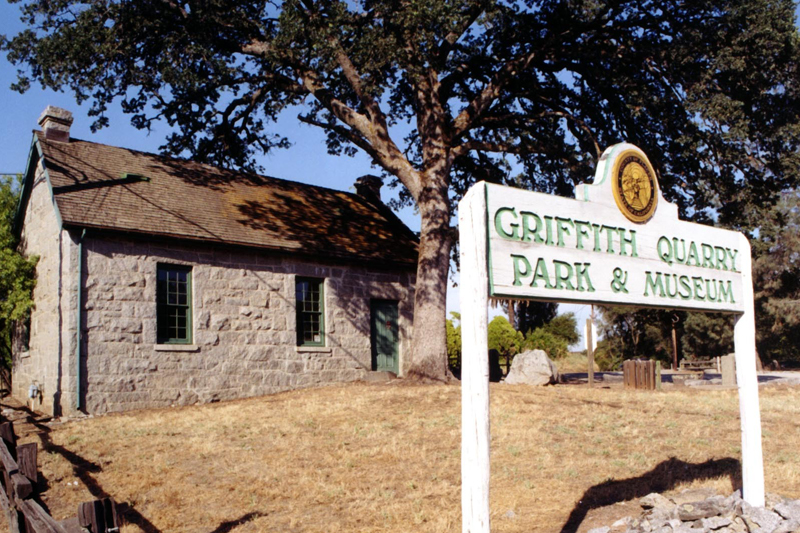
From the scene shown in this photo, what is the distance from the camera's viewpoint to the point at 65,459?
1030cm

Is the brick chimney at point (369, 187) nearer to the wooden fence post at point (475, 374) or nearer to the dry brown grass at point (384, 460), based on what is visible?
the dry brown grass at point (384, 460)

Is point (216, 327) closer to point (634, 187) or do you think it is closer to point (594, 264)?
point (634, 187)

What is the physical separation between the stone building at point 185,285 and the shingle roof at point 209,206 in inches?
1.9

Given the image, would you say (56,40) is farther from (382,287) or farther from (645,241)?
(645,241)

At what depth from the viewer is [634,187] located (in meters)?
6.73

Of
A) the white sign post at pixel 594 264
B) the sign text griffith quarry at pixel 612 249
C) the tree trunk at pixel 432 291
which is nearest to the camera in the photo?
the white sign post at pixel 594 264

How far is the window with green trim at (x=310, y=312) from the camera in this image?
61.2 feet

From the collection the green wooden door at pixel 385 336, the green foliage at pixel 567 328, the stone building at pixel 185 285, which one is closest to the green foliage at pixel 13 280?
the stone building at pixel 185 285

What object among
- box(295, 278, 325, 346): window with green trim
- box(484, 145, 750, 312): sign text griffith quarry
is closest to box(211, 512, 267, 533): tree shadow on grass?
box(484, 145, 750, 312): sign text griffith quarry

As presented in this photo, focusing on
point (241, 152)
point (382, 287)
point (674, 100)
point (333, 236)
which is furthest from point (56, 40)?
point (674, 100)

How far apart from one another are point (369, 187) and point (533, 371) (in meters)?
8.58

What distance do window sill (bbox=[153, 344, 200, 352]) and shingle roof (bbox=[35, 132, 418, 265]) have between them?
8.06ft

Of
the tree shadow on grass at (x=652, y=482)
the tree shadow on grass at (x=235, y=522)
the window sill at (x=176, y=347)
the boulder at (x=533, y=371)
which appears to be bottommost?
the tree shadow on grass at (x=235, y=522)

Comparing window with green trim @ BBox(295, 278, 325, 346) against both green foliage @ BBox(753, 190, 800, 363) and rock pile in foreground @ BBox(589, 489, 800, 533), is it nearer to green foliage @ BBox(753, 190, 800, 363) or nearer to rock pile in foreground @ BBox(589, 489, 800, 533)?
rock pile in foreground @ BBox(589, 489, 800, 533)
